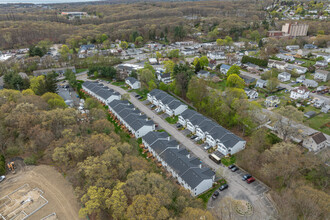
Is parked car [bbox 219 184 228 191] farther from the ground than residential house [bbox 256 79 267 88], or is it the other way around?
residential house [bbox 256 79 267 88]

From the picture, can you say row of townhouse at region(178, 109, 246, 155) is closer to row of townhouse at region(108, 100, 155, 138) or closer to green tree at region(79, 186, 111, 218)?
row of townhouse at region(108, 100, 155, 138)

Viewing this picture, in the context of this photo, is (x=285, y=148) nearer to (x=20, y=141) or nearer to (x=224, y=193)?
(x=224, y=193)

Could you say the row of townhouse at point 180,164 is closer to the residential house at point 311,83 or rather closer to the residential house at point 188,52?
the residential house at point 311,83

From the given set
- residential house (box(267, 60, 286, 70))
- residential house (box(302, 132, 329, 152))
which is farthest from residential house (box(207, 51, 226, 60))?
residential house (box(302, 132, 329, 152))

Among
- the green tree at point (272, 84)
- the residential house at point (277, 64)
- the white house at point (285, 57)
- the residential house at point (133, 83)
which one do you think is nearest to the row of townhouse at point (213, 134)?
the residential house at point (133, 83)

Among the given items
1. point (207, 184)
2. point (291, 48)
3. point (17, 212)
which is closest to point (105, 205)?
point (17, 212)

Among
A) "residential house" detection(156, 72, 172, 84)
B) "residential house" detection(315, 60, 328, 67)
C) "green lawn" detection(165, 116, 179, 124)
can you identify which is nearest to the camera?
"green lawn" detection(165, 116, 179, 124)
